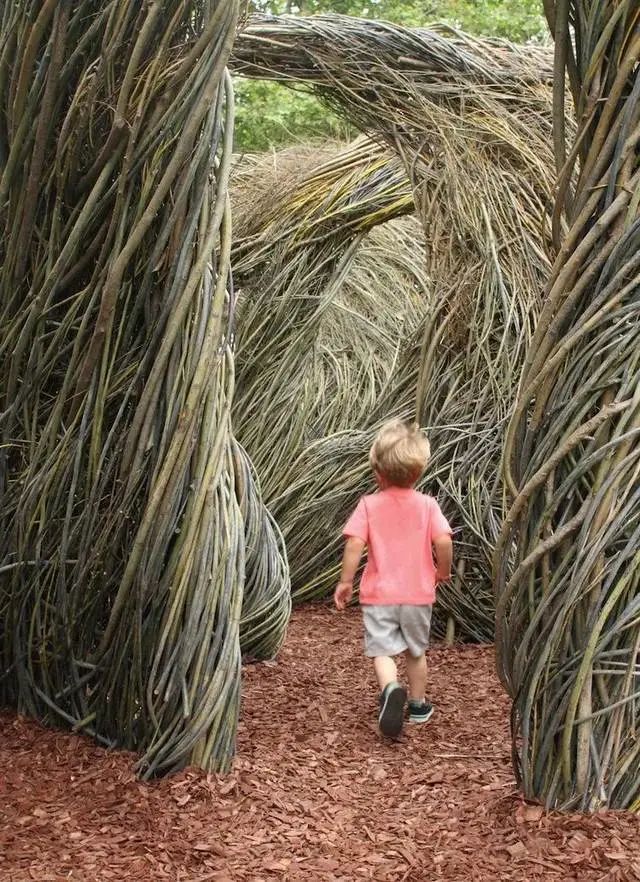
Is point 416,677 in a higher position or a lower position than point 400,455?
lower

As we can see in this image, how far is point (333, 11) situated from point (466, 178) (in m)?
10.8

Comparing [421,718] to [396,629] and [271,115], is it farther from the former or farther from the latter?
[271,115]

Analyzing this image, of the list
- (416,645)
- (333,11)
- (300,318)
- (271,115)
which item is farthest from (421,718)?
(333,11)

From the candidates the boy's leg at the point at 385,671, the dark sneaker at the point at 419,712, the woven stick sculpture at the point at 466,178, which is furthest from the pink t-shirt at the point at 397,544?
the woven stick sculpture at the point at 466,178

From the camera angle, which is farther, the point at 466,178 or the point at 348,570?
the point at 466,178

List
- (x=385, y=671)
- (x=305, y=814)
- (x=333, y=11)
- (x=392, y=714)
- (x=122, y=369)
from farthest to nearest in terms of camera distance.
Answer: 1. (x=333, y=11)
2. (x=385, y=671)
3. (x=392, y=714)
4. (x=122, y=369)
5. (x=305, y=814)

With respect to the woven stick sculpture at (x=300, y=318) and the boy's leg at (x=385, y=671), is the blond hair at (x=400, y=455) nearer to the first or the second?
the boy's leg at (x=385, y=671)

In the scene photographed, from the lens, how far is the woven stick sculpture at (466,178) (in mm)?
5676

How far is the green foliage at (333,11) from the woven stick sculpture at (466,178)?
322 inches

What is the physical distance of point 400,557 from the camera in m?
4.42

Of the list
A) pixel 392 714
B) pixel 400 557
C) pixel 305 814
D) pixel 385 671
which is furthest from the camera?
pixel 400 557

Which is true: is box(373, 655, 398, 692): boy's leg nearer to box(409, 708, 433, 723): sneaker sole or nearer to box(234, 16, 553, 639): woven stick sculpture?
box(409, 708, 433, 723): sneaker sole

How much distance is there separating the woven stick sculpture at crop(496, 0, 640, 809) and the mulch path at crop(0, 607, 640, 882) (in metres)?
0.19

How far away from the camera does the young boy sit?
4.39 metres
